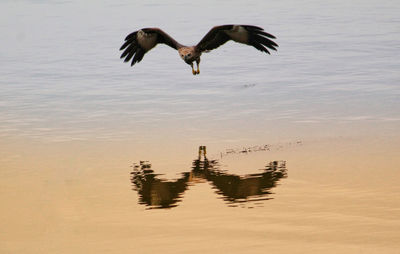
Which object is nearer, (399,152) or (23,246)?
(23,246)

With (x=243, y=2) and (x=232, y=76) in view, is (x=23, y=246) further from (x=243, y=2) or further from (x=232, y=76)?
(x=243, y=2)

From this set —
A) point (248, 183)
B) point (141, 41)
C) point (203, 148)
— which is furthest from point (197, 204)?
point (141, 41)

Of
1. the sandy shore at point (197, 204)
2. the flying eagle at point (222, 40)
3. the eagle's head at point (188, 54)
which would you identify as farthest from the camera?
the eagle's head at point (188, 54)

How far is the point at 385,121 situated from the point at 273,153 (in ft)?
9.21

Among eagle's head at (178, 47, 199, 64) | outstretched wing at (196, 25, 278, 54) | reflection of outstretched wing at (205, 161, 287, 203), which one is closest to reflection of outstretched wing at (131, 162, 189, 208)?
reflection of outstretched wing at (205, 161, 287, 203)

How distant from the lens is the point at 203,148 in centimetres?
1405

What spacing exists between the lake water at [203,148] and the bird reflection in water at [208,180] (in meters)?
0.03

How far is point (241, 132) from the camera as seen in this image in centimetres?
1509

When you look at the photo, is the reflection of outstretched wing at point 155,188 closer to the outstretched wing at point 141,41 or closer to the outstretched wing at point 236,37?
the outstretched wing at point 236,37

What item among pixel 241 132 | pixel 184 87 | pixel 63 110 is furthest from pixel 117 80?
pixel 241 132

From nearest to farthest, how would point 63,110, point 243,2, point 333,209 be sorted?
1. point 333,209
2. point 63,110
3. point 243,2

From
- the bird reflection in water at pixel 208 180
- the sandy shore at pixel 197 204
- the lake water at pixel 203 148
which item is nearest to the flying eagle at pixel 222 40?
the lake water at pixel 203 148

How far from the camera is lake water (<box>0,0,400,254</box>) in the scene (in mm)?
10078

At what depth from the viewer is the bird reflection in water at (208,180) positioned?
37.6ft
